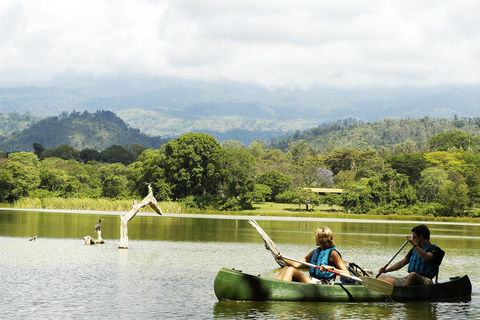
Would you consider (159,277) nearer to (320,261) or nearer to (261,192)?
(320,261)

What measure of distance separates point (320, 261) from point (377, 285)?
194 cm

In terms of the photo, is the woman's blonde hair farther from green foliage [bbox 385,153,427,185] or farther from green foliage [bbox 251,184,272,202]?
green foliage [bbox 385,153,427,185]

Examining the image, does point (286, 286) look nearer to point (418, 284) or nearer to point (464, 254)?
point (418, 284)

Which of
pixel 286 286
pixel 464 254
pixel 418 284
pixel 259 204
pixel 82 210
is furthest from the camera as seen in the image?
pixel 259 204

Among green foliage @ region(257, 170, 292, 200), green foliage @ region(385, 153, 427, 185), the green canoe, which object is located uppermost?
green foliage @ region(385, 153, 427, 185)

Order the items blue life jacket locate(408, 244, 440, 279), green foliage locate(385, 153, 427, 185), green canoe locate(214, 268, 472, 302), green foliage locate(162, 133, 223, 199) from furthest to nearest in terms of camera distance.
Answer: green foliage locate(385, 153, 427, 185)
green foliage locate(162, 133, 223, 199)
blue life jacket locate(408, 244, 440, 279)
green canoe locate(214, 268, 472, 302)

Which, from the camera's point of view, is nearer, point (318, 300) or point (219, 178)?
point (318, 300)

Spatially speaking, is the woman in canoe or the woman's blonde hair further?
the woman in canoe

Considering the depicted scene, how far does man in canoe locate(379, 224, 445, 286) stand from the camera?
57.3 ft

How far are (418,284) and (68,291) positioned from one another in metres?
9.93

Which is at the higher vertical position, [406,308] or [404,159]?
[404,159]

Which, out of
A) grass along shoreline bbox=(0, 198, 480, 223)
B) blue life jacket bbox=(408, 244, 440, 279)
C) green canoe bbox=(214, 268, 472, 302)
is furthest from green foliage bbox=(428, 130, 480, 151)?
green canoe bbox=(214, 268, 472, 302)

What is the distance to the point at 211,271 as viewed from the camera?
24.1 m

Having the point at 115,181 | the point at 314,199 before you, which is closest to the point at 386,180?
the point at 314,199
